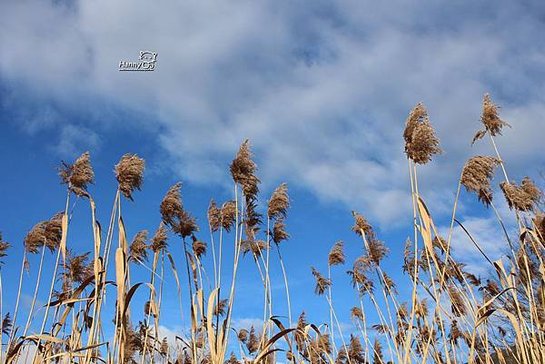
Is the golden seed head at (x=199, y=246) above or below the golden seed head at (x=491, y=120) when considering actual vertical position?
below

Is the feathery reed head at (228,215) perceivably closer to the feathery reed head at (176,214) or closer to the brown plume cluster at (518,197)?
the feathery reed head at (176,214)

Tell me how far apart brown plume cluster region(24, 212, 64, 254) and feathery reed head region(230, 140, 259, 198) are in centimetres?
203

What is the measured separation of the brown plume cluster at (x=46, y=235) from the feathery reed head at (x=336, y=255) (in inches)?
148

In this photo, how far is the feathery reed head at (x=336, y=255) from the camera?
7527 mm

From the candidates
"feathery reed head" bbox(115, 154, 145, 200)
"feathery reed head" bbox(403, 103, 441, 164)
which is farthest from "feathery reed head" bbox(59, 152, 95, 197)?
"feathery reed head" bbox(403, 103, 441, 164)

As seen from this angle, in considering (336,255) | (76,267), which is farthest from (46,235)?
(336,255)

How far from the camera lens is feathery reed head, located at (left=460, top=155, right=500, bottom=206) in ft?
16.9

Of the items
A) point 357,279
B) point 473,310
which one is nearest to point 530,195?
point 473,310

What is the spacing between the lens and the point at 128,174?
462cm

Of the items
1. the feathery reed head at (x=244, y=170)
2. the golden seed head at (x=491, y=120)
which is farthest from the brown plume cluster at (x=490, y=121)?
the feathery reed head at (x=244, y=170)

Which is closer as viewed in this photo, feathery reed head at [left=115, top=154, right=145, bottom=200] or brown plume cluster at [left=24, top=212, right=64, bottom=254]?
feathery reed head at [left=115, top=154, right=145, bottom=200]

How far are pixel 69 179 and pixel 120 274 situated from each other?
193cm

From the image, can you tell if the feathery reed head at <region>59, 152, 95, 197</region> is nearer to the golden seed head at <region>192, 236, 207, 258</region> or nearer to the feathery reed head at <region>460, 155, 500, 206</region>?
the golden seed head at <region>192, 236, 207, 258</region>

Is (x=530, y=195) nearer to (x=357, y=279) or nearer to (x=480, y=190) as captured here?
(x=480, y=190)
